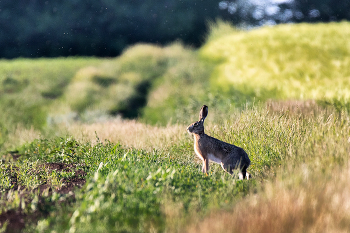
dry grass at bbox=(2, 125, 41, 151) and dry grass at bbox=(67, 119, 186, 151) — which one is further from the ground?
dry grass at bbox=(67, 119, 186, 151)

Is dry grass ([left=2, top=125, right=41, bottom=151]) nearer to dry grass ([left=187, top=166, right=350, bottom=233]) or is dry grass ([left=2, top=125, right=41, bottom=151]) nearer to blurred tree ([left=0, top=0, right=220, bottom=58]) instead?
dry grass ([left=187, top=166, right=350, bottom=233])

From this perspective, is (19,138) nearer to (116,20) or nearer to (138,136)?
(138,136)

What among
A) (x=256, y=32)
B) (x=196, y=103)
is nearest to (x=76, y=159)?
(x=196, y=103)

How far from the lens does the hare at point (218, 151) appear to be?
409 cm

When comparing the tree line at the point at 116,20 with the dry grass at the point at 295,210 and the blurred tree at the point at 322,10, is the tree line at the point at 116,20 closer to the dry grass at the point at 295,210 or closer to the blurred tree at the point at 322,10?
the blurred tree at the point at 322,10

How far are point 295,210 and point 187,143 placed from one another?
3286 millimetres

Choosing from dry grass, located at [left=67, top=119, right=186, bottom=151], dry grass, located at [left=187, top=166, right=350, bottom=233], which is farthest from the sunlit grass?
dry grass, located at [left=187, top=166, right=350, bottom=233]

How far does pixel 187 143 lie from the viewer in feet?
19.4

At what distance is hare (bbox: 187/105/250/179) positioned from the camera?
4.09 m

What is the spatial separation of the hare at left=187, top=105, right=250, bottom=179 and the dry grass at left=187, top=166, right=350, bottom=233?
92 centimetres

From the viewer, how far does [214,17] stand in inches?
934

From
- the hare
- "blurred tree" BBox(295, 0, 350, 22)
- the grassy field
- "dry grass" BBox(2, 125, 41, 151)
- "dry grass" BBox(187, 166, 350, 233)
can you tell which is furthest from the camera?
"blurred tree" BBox(295, 0, 350, 22)

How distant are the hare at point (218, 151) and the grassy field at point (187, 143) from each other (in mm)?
215

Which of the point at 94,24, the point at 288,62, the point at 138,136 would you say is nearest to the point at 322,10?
the point at 288,62
